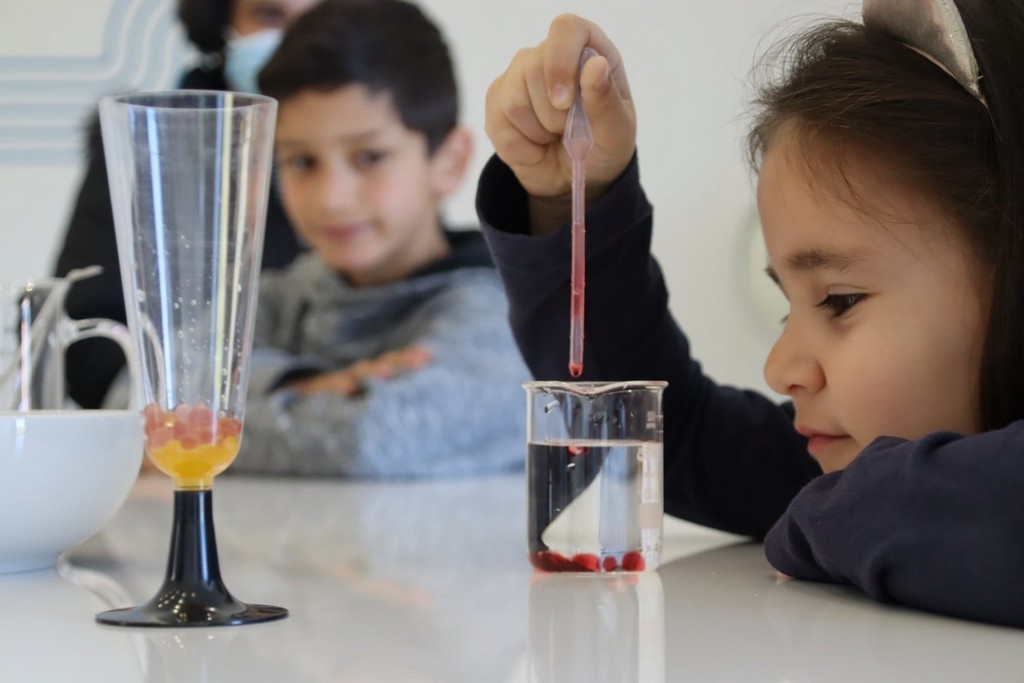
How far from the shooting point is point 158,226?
52 cm

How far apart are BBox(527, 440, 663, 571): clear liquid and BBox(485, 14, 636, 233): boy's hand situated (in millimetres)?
200

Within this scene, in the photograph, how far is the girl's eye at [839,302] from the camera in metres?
0.77

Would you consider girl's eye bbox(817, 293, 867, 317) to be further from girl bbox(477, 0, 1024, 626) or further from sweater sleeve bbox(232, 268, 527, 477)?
sweater sleeve bbox(232, 268, 527, 477)

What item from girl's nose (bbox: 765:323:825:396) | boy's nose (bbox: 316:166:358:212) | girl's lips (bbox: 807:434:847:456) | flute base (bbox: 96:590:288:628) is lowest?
flute base (bbox: 96:590:288:628)

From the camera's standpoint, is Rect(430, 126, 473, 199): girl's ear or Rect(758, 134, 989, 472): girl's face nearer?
Rect(758, 134, 989, 472): girl's face

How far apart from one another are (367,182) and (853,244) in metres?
1.34

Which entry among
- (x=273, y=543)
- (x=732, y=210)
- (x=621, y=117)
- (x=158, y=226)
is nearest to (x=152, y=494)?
(x=273, y=543)

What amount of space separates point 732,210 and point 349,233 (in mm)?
604

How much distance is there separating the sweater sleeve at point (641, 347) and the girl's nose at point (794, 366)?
11 centimetres

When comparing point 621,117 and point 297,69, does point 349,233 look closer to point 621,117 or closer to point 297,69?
point 297,69

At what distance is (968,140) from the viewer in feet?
2.43

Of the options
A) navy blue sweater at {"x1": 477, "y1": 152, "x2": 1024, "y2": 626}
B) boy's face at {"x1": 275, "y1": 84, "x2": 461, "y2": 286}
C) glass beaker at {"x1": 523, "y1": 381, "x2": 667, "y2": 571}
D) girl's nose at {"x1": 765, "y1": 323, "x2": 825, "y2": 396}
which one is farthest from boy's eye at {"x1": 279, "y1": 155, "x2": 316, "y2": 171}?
glass beaker at {"x1": 523, "y1": 381, "x2": 667, "y2": 571}

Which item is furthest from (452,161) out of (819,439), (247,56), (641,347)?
(819,439)

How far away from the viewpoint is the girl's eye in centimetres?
77
